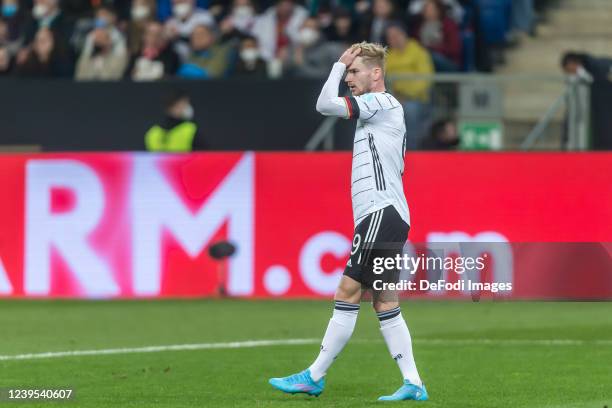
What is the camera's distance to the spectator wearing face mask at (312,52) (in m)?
20.1

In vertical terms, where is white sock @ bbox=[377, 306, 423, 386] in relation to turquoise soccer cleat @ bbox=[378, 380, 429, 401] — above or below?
above

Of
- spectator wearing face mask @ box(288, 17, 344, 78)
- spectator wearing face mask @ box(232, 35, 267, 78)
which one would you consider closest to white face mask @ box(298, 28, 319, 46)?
spectator wearing face mask @ box(288, 17, 344, 78)

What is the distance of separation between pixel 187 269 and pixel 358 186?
7388 mm

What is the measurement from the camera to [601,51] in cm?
2172

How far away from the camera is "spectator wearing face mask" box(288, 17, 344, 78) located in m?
20.1

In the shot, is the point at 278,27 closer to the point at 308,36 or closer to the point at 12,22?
the point at 308,36

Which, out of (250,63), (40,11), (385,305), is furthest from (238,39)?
(385,305)

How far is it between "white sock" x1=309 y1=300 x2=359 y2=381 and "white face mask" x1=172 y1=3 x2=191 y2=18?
12694 mm

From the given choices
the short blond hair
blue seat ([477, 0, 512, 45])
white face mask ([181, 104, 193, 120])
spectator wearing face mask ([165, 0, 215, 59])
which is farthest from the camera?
blue seat ([477, 0, 512, 45])

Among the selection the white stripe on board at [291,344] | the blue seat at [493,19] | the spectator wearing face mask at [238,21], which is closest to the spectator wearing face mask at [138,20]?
the spectator wearing face mask at [238,21]

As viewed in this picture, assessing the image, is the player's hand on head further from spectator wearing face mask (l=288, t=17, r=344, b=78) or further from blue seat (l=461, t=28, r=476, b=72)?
blue seat (l=461, t=28, r=476, b=72)

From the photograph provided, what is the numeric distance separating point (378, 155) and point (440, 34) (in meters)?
10.9

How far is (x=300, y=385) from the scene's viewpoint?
9.69 m

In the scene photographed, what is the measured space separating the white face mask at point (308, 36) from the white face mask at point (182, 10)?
2.05m
